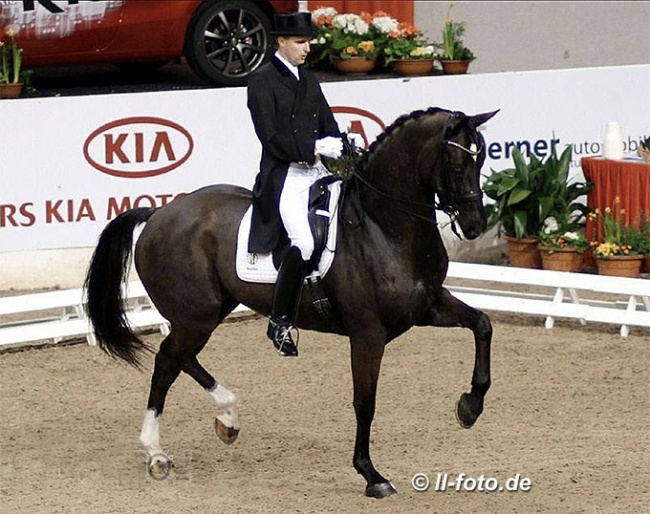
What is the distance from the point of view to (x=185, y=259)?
27.6 ft

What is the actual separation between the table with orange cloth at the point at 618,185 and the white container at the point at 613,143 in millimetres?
102

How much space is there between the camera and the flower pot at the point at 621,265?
39.8 feet

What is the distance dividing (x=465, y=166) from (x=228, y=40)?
22.8 ft

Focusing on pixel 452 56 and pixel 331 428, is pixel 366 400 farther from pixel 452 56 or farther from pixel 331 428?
pixel 452 56

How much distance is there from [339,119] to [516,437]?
190 inches

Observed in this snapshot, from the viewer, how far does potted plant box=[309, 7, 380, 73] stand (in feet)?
47.5

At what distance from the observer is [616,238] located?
12273 mm

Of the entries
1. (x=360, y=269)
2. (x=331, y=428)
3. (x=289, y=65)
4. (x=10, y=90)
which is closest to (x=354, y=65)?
(x=10, y=90)

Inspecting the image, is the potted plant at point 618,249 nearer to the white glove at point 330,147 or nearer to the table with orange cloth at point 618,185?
the table with orange cloth at point 618,185

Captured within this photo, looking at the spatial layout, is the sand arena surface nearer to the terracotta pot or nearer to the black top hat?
the terracotta pot

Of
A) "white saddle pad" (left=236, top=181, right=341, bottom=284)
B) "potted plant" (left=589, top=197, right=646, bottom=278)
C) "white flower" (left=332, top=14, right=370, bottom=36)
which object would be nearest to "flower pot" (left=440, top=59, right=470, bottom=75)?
"white flower" (left=332, top=14, right=370, bottom=36)

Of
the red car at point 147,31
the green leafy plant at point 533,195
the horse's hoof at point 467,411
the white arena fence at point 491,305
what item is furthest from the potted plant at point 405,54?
the horse's hoof at point 467,411

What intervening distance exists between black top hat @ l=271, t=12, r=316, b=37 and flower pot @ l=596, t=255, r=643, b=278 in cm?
492

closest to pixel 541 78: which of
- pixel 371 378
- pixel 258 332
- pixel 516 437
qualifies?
pixel 258 332
